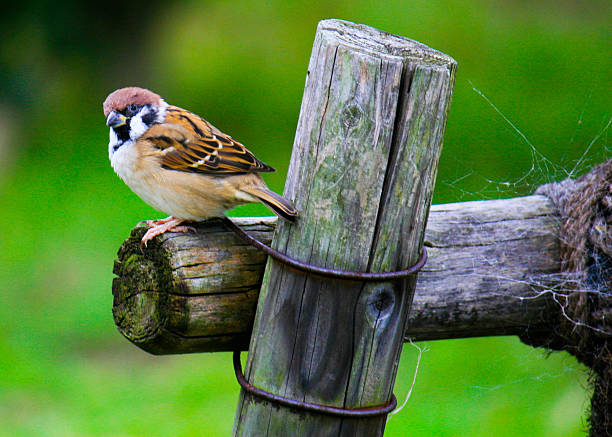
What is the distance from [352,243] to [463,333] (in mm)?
881

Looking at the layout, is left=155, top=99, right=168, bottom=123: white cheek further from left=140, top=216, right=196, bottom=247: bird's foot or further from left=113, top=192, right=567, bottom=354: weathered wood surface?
left=113, top=192, right=567, bottom=354: weathered wood surface

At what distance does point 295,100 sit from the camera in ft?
29.3

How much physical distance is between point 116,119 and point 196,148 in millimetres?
407

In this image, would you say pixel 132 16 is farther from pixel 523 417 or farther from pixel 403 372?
pixel 523 417

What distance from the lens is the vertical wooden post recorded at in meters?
2.17

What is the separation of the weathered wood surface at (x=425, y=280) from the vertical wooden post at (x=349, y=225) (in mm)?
150

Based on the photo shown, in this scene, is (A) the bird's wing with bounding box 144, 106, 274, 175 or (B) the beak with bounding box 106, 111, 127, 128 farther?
(B) the beak with bounding box 106, 111, 127, 128

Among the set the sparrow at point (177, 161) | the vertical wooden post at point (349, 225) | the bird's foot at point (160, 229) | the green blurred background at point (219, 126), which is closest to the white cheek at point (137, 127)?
the sparrow at point (177, 161)

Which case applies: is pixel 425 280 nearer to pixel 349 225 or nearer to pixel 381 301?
pixel 381 301

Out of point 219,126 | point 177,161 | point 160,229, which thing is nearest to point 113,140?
point 177,161

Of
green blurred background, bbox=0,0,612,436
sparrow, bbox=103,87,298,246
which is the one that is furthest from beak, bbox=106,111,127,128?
green blurred background, bbox=0,0,612,436

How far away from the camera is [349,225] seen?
222 centimetres

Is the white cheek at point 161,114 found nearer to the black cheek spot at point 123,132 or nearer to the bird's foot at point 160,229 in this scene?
the black cheek spot at point 123,132

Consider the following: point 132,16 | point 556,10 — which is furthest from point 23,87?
point 556,10
